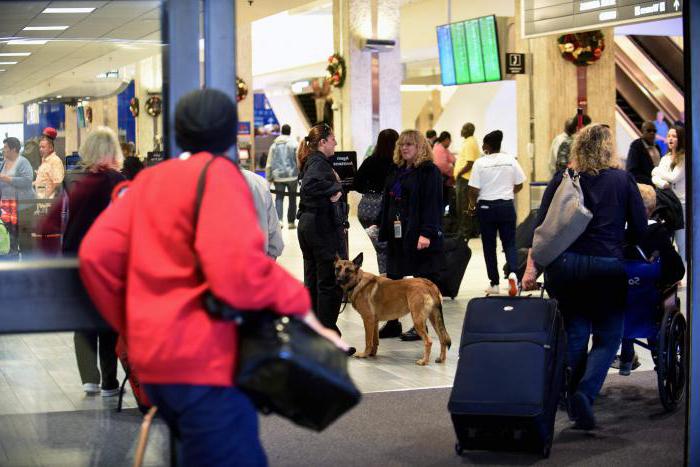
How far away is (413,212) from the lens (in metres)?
7.62

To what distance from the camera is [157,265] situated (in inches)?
112

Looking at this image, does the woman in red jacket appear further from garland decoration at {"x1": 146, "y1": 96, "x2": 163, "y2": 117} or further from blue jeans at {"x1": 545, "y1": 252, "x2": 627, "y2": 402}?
blue jeans at {"x1": 545, "y1": 252, "x2": 627, "y2": 402}

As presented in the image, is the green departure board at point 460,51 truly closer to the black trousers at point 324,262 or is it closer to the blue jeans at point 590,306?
the black trousers at point 324,262

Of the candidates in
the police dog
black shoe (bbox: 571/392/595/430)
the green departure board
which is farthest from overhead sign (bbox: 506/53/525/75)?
black shoe (bbox: 571/392/595/430)

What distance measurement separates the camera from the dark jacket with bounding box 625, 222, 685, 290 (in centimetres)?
579

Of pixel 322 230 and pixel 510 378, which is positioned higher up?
pixel 322 230

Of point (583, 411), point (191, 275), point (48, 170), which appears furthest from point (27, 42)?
point (583, 411)

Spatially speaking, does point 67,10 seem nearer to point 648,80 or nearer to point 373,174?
point 373,174

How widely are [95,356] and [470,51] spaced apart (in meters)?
12.7

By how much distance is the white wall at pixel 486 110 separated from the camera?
21.0 metres

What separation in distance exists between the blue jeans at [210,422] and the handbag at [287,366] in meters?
0.06

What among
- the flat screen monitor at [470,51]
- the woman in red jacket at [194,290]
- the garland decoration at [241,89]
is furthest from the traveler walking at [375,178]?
the garland decoration at [241,89]

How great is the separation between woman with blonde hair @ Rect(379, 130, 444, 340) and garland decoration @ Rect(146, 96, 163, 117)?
12.1ft

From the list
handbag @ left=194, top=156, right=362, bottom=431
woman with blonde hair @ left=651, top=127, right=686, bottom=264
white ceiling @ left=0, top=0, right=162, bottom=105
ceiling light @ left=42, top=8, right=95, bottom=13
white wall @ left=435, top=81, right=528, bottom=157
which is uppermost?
white wall @ left=435, top=81, right=528, bottom=157
